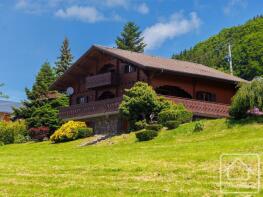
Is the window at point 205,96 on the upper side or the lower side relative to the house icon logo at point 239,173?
upper

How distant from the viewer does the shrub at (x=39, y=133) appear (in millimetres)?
48594

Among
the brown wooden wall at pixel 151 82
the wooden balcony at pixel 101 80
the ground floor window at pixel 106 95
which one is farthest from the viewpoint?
the ground floor window at pixel 106 95

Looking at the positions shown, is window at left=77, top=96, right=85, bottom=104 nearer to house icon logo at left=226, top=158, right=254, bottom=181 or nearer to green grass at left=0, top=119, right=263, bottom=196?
green grass at left=0, top=119, right=263, bottom=196

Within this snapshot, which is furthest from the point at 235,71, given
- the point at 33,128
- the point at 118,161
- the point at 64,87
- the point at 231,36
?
the point at 118,161

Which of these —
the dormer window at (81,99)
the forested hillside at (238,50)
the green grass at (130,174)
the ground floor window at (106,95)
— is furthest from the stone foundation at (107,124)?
the forested hillside at (238,50)

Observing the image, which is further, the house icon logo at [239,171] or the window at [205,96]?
the window at [205,96]

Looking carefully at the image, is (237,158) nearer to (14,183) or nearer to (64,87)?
(14,183)

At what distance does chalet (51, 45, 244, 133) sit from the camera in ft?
137

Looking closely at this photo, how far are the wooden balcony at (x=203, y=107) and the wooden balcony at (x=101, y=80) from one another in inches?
306

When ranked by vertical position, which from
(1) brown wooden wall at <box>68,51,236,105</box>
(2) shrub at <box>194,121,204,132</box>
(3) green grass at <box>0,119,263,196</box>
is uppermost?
(1) brown wooden wall at <box>68,51,236,105</box>

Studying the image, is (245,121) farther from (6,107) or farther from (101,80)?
(6,107)

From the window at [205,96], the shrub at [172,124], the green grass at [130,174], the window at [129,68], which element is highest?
the window at [129,68]

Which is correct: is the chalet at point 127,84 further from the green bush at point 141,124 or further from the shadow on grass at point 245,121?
the shadow on grass at point 245,121

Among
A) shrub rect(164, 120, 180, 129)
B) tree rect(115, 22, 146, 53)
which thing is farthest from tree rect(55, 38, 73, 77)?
shrub rect(164, 120, 180, 129)
